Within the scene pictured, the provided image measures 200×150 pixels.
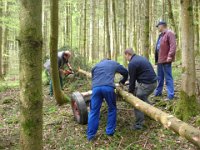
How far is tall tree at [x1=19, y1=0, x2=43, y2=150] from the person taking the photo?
10.7 feet

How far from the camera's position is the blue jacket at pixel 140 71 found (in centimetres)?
692

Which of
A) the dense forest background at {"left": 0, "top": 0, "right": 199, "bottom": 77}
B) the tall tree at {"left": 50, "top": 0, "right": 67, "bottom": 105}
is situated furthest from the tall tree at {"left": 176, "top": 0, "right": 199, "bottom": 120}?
the tall tree at {"left": 50, "top": 0, "right": 67, "bottom": 105}

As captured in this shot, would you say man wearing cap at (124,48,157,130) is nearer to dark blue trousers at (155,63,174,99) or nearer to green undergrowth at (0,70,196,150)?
green undergrowth at (0,70,196,150)

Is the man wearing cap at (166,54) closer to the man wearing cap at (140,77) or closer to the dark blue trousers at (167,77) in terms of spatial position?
the dark blue trousers at (167,77)

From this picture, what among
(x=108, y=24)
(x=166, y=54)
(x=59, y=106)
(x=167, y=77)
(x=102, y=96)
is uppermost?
(x=108, y=24)

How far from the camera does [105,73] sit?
22.7 feet

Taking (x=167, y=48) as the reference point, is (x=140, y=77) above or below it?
below

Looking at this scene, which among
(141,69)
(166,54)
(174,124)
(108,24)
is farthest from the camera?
(108,24)

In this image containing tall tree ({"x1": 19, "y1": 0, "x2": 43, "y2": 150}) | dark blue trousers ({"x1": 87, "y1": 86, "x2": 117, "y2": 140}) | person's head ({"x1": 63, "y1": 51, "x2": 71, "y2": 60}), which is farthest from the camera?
person's head ({"x1": 63, "y1": 51, "x2": 71, "y2": 60})

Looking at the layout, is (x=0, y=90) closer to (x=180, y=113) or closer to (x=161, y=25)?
(x=161, y=25)

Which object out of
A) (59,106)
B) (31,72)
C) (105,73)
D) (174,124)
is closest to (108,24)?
(59,106)

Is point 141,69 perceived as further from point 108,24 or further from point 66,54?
point 108,24

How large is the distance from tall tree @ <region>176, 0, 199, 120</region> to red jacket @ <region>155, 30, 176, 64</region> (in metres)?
1.61

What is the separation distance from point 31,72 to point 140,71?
4062 millimetres
